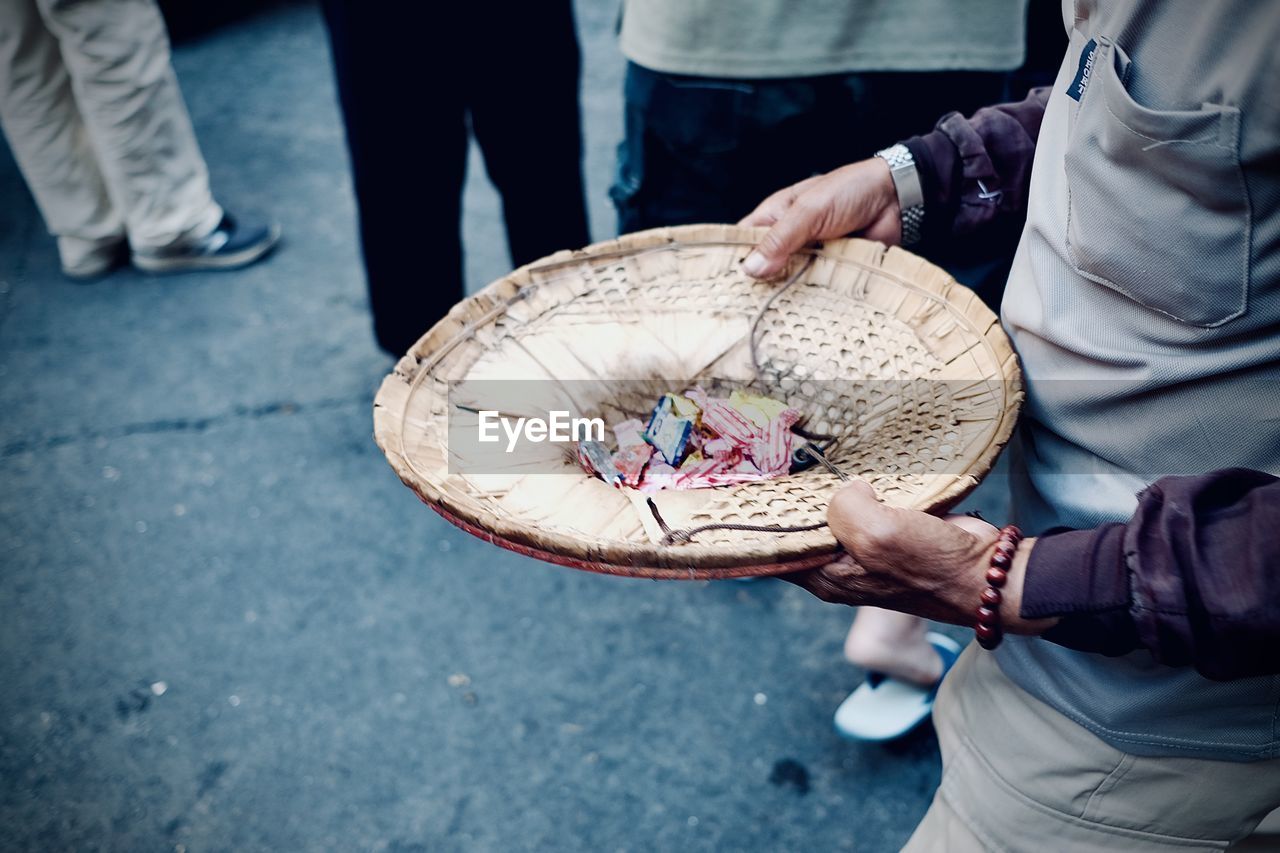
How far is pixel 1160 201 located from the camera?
0.80 meters

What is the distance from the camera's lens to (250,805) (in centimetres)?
160

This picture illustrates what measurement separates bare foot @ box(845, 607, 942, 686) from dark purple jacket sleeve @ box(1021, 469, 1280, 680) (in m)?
0.80

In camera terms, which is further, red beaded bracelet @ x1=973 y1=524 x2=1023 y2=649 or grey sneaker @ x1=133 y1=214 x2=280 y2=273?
grey sneaker @ x1=133 y1=214 x2=280 y2=273

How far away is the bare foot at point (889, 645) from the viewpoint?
1610 millimetres

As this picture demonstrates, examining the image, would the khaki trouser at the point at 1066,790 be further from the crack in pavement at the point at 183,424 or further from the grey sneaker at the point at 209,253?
the grey sneaker at the point at 209,253

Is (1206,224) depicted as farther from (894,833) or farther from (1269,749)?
(894,833)

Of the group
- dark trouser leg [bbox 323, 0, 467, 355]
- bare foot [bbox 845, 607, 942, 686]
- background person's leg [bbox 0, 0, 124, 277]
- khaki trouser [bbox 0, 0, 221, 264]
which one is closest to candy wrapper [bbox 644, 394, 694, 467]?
bare foot [bbox 845, 607, 942, 686]

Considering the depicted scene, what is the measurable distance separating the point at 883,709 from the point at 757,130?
1030 millimetres

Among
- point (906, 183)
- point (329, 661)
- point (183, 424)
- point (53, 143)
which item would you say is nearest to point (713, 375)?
point (906, 183)

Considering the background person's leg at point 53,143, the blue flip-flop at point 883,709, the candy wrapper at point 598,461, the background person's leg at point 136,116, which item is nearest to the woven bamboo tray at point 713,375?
the candy wrapper at point 598,461

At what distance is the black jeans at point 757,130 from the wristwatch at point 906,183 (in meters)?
0.23

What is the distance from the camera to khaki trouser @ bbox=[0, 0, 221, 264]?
→ 2486 mm

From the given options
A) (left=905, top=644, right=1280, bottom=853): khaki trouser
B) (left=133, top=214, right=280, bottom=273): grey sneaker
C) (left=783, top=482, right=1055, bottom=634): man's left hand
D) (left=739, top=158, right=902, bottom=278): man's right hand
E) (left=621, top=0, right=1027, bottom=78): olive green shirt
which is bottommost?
(left=133, top=214, right=280, bottom=273): grey sneaker

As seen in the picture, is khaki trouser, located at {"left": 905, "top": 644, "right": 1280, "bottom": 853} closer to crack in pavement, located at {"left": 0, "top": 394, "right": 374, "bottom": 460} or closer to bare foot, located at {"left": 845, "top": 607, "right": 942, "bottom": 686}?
bare foot, located at {"left": 845, "top": 607, "right": 942, "bottom": 686}
